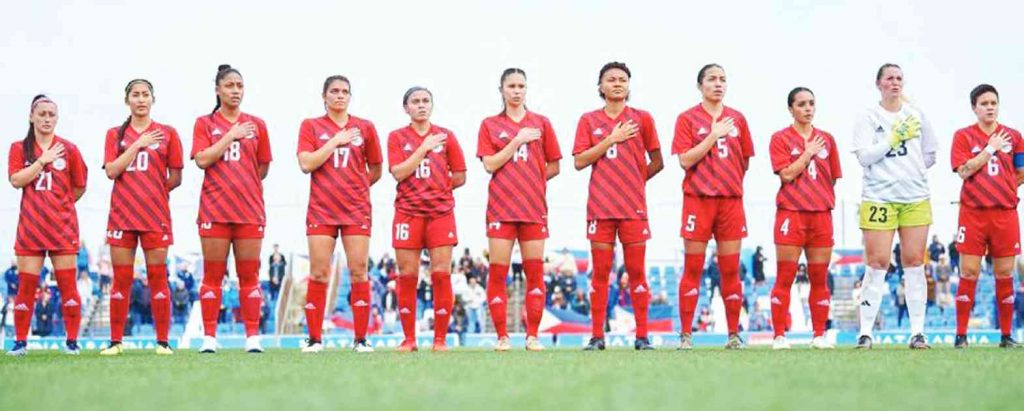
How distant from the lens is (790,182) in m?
10.4

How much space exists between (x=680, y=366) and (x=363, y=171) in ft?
13.0

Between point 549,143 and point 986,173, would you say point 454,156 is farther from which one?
point 986,173

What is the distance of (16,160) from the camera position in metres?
10.2

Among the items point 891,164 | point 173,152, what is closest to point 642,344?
point 891,164

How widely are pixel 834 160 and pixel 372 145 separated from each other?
3.51m

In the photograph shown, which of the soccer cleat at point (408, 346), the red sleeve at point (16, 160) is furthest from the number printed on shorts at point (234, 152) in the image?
the soccer cleat at point (408, 346)

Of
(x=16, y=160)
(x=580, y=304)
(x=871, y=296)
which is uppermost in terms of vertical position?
(x=16, y=160)

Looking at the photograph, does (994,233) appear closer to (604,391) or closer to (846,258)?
(604,391)

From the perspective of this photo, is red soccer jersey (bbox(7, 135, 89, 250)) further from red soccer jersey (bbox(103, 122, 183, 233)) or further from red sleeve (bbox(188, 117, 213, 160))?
red sleeve (bbox(188, 117, 213, 160))

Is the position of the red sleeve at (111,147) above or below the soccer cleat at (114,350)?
above

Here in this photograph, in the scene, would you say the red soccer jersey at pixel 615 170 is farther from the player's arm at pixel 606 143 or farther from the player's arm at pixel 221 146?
the player's arm at pixel 221 146

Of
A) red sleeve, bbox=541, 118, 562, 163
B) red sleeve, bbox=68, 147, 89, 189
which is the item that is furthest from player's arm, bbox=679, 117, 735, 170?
red sleeve, bbox=68, 147, 89, 189

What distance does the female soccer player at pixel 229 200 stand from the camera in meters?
9.62

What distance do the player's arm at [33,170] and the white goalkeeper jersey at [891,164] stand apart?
5.89 m
